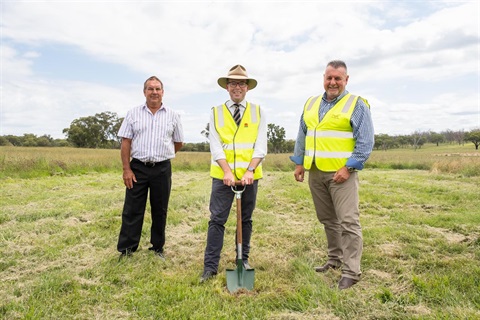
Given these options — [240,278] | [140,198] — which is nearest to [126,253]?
[140,198]

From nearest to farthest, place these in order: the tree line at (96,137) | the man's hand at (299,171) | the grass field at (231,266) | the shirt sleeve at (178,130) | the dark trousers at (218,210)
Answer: the grass field at (231,266)
the dark trousers at (218,210)
the man's hand at (299,171)
the shirt sleeve at (178,130)
the tree line at (96,137)

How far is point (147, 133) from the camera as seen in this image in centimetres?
452

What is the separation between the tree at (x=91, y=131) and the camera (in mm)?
59625

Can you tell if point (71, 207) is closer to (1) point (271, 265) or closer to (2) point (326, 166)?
(1) point (271, 265)

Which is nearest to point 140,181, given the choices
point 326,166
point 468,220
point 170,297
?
point 170,297

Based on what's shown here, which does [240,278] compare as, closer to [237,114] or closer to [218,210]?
[218,210]

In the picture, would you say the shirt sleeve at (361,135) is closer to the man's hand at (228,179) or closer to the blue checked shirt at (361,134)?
the blue checked shirt at (361,134)

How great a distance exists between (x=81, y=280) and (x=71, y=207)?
4.04m

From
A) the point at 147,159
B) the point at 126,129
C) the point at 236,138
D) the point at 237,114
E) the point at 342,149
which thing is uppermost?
the point at 237,114

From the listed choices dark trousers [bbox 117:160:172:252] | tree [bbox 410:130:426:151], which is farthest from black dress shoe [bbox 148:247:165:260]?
tree [bbox 410:130:426:151]

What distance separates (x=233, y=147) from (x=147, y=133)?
4.13 feet

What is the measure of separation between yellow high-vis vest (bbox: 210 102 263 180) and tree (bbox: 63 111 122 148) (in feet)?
193

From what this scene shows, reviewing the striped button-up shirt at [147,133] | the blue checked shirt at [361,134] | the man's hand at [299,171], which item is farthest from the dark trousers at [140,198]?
the blue checked shirt at [361,134]

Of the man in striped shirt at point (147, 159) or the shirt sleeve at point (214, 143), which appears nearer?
the shirt sleeve at point (214, 143)
